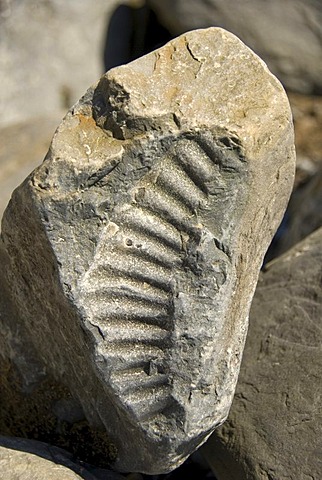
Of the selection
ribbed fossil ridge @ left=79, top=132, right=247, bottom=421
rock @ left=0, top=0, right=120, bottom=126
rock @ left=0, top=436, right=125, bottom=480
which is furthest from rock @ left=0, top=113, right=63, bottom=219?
ribbed fossil ridge @ left=79, top=132, right=247, bottom=421

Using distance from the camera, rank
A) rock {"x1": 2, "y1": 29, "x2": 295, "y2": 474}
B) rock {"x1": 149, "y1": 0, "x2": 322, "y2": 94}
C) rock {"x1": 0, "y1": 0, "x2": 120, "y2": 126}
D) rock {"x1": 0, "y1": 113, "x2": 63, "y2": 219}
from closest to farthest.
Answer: rock {"x1": 2, "y1": 29, "x2": 295, "y2": 474} < rock {"x1": 0, "y1": 113, "x2": 63, "y2": 219} < rock {"x1": 0, "y1": 0, "x2": 120, "y2": 126} < rock {"x1": 149, "y1": 0, "x2": 322, "y2": 94}

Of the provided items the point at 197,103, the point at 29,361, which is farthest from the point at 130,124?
the point at 29,361

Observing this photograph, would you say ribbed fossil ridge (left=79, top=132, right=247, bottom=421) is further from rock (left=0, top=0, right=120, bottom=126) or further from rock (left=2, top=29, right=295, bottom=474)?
rock (left=0, top=0, right=120, bottom=126)

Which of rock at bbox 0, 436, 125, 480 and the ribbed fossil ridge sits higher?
the ribbed fossil ridge

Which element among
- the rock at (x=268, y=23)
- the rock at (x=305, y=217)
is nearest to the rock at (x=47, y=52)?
the rock at (x=268, y=23)

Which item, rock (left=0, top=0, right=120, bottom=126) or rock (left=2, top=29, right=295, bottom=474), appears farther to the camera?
rock (left=0, top=0, right=120, bottom=126)

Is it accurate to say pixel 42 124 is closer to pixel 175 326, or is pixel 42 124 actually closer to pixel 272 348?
pixel 272 348

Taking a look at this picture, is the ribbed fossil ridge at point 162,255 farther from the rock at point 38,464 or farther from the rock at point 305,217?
the rock at point 305,217

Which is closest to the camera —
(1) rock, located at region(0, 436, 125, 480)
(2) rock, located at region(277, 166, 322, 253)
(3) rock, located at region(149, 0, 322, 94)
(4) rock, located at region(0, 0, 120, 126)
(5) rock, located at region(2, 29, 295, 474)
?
(5) rock, located at region(2, 29, 295, 474)
